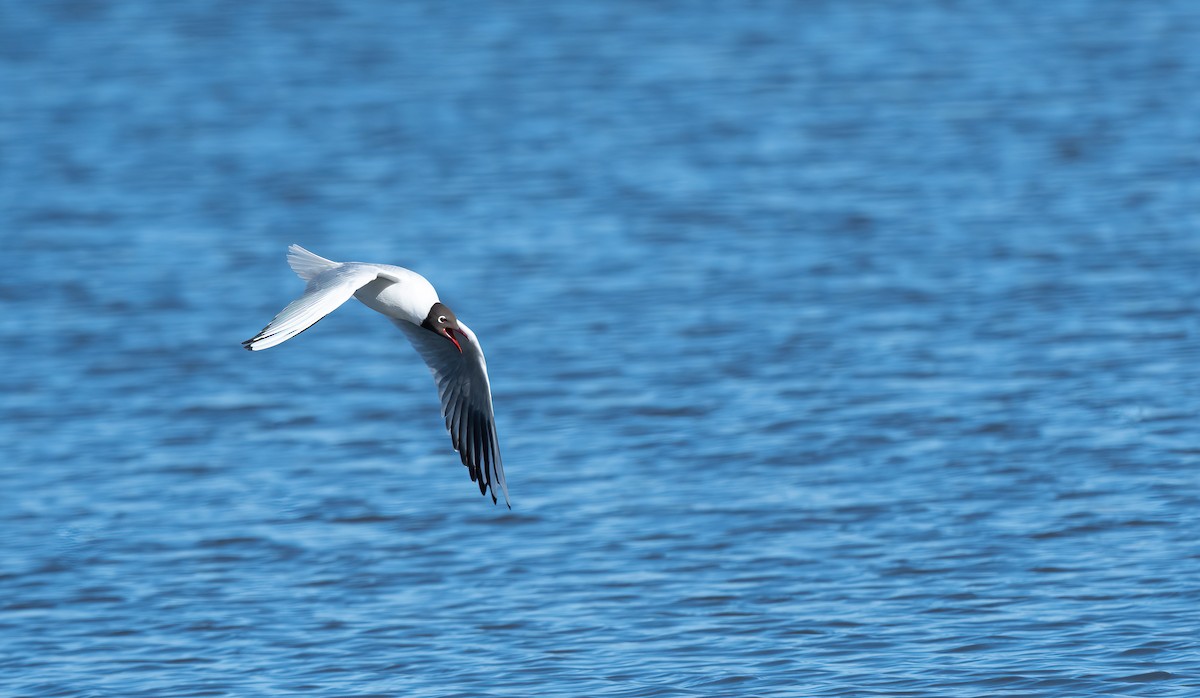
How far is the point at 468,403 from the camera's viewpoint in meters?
9.66

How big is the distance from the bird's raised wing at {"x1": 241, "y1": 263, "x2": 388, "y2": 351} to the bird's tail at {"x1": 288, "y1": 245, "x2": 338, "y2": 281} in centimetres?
22

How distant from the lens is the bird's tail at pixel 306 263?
29.8 feet

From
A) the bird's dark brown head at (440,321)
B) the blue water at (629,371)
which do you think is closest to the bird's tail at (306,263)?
the bird's dark brown head at (440,321)

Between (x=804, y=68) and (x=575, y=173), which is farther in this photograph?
(x=804, y=68)

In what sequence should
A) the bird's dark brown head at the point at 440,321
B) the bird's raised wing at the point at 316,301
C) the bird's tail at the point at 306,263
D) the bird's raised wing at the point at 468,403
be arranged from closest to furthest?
the bird's raised wing at the point at 316,301 < the bird's dark brown head at the point at 440,321 < the bird's tail at the point at 306,263 < the bird's raised wing at the point at 468,403

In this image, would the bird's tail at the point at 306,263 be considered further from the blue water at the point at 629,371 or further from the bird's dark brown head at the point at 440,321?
the blue water at the point at 629,371

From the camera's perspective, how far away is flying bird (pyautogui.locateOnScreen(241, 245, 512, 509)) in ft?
27.3

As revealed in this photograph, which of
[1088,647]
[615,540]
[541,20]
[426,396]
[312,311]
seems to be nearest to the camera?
[312,311]

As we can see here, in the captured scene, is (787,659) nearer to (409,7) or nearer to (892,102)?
(892,102)

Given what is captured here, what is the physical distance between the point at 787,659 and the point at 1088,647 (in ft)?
4.38

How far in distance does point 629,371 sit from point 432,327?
5472mm

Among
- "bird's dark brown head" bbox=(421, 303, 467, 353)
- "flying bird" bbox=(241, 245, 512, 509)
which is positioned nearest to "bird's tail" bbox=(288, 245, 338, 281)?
"flying bird" bbox=(241, 245, 512, 509)

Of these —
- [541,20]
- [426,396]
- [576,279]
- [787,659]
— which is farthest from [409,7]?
[787,659]

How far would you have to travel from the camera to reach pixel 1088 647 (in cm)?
938
